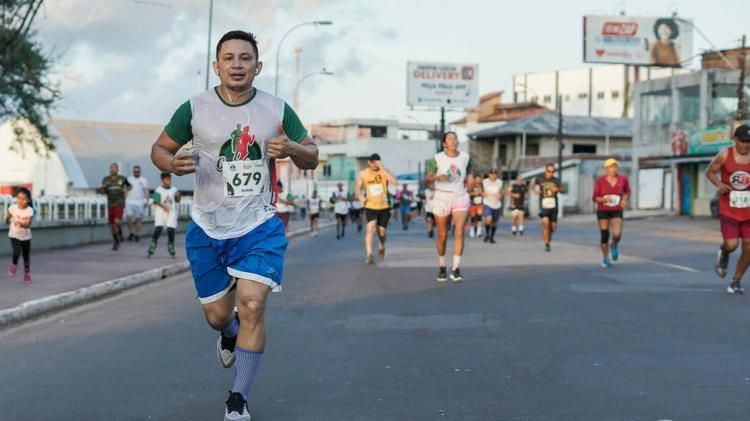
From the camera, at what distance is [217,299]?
237 inches

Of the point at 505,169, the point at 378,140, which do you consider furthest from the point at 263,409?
the point at 378,140

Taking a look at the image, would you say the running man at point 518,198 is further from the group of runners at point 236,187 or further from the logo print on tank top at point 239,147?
the logo print on tank top at point 239,147

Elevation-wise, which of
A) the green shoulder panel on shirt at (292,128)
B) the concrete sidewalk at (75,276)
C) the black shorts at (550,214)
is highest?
the green shoulder panel on shirt at (292,128)

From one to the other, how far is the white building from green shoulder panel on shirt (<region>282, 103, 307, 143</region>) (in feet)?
290

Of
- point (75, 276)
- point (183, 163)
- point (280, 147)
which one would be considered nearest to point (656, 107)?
point (75, 276)

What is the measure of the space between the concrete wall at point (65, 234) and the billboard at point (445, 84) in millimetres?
43870

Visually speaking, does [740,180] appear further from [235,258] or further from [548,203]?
[548,203]

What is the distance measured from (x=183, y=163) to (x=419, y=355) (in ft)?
8.85

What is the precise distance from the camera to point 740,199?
38.1 ft

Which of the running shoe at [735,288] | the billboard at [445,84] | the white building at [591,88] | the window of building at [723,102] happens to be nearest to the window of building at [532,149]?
the billboard at [445,84]

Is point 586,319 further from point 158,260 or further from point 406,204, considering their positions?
point 406,204

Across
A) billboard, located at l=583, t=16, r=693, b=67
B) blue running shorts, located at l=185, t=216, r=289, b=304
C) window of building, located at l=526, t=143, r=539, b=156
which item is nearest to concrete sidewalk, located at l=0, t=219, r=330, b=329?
blue running shorts, located at l=185, t=216, r=289, b=304

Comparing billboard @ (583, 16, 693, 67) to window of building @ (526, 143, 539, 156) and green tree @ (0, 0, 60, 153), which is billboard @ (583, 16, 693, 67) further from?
green tree @ (0, 0, 60, 153)

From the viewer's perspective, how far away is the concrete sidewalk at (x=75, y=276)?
11469 mm
